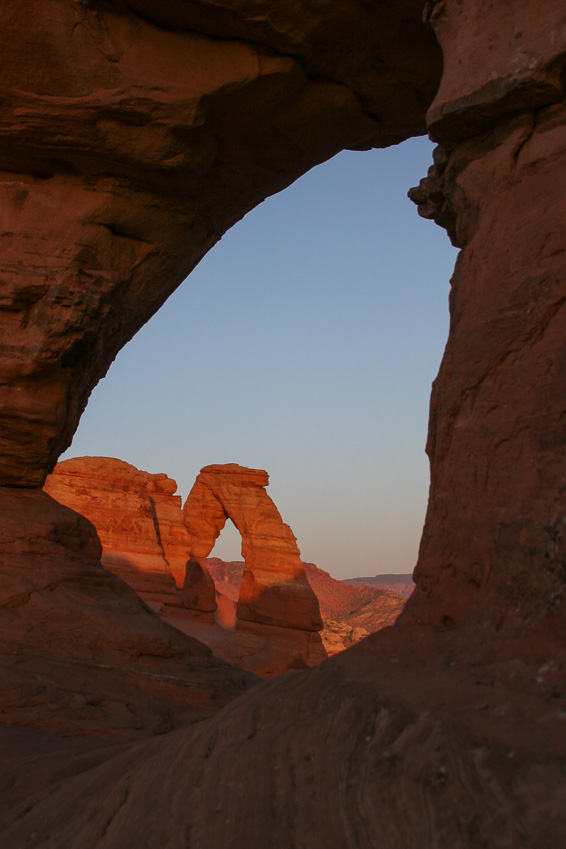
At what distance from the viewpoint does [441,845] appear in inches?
58.5

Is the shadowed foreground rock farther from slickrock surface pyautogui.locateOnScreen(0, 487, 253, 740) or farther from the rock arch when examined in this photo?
the rock arch

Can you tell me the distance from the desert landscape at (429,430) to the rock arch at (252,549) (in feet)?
37.5

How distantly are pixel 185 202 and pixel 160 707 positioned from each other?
4.44m

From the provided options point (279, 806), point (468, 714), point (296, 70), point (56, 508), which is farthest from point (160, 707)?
point (296, 70)

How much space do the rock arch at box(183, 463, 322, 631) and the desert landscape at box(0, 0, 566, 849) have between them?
1143cm

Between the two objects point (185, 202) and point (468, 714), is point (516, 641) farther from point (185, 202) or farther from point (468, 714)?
point (185, 202)

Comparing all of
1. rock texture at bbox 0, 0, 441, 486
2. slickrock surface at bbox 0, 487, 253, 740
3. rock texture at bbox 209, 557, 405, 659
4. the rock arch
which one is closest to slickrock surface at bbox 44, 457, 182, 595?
the rock arch

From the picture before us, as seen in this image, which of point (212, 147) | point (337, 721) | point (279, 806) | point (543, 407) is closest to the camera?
point (279, 806)

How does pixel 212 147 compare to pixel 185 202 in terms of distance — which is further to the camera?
pixel 185 202

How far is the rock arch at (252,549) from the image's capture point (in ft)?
57.3

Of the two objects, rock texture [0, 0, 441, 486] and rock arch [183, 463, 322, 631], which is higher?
rock texture [0, 0, 441, 486]

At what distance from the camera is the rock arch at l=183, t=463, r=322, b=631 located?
17.5 m

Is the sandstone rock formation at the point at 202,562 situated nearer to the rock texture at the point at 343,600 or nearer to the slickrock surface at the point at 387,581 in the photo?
the rock texture at the point at 343,600

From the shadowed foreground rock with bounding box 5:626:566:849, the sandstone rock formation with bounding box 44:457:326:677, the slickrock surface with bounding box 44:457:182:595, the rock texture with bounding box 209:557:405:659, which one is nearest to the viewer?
the shadowed foreground rock with bounding box 5:626:566:849
